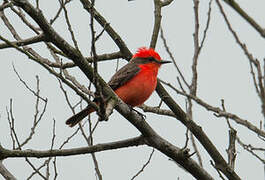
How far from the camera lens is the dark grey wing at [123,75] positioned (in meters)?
6.90

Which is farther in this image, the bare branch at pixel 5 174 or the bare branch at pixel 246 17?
the bare branch at pixel 5 174

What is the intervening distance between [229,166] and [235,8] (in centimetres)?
221

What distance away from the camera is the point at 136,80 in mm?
6848

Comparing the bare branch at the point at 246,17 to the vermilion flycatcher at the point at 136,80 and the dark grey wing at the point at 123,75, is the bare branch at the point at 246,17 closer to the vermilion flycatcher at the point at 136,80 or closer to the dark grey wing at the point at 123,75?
the vermilion flycatcher at the point at 136,80

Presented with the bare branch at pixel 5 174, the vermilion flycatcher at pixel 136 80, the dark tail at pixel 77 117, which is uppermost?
the vermilion flycatcher at pixel 136 80

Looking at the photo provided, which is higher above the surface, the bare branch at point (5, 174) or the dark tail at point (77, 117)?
the dark tail at point (77, 117)

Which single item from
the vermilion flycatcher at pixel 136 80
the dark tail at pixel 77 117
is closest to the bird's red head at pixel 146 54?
the vermilion flycatcher at pixel 136 80

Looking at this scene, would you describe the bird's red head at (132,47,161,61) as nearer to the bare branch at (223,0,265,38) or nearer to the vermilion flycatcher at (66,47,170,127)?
the vermilion flycatcher at (66,47,170,127)

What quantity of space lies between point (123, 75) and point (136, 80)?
0.25 metres

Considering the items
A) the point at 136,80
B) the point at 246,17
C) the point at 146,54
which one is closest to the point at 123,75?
the point at 136,80

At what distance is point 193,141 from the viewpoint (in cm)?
516

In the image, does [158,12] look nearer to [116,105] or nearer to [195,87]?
[195,87]

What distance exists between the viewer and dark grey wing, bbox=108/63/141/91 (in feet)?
22.6

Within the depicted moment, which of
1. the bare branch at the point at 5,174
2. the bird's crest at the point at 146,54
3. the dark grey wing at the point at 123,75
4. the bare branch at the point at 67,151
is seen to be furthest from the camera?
the bird's crest at the point at 146,54
